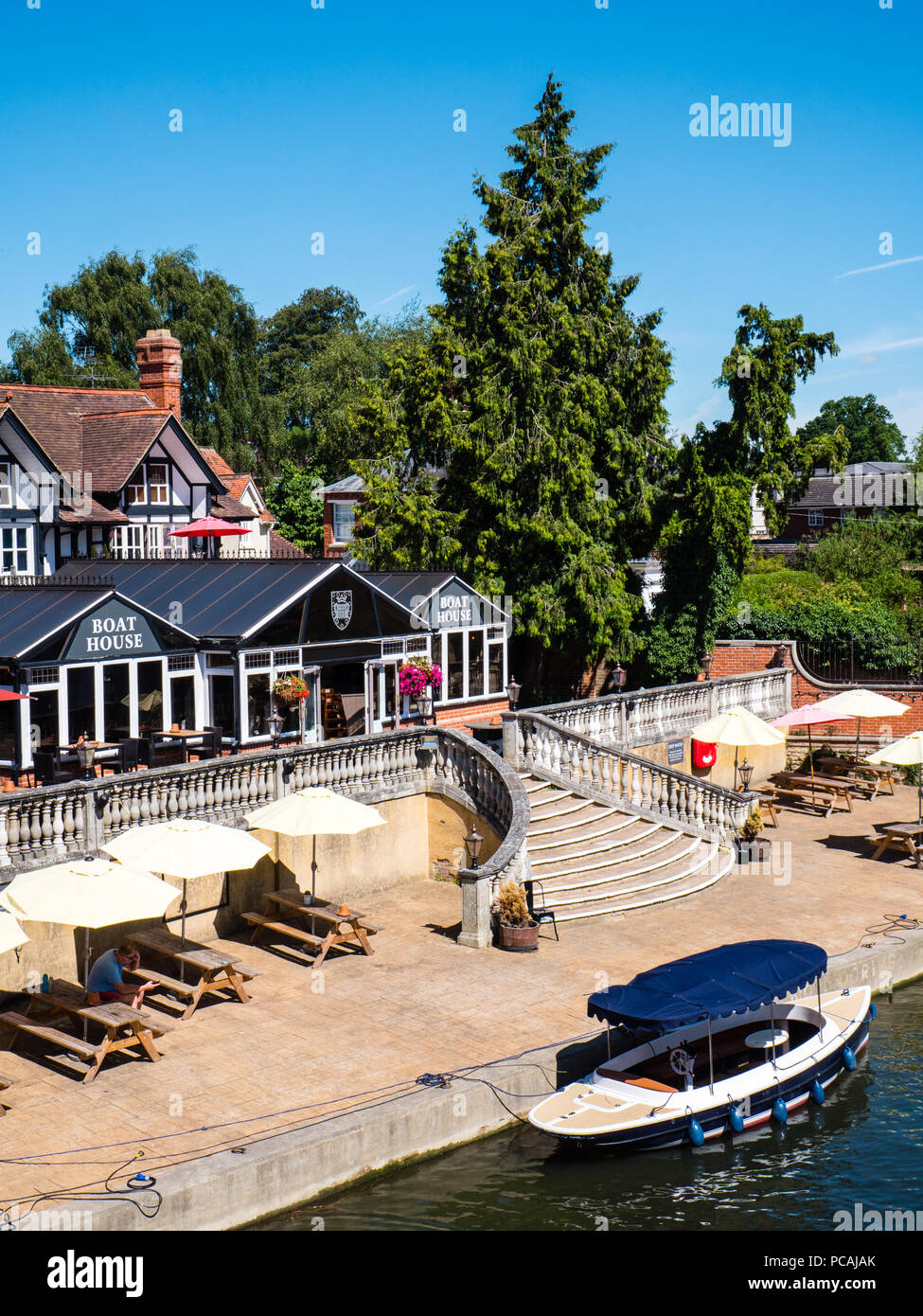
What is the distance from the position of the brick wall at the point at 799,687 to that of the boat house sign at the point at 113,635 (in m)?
16.4

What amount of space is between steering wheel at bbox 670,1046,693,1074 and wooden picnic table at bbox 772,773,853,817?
1498cm

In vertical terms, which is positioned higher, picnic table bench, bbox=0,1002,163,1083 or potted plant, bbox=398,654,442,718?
potted plant, bbox=398,654,442,718

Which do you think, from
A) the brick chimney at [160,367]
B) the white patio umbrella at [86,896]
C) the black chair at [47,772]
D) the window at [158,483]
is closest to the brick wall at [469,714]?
the black chair at [47,772]

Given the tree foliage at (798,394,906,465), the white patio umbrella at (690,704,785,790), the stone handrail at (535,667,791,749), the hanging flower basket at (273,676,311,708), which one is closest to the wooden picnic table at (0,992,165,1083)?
the hanging flower basket at (273,676,311,708)

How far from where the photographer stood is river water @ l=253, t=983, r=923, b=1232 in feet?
41.2

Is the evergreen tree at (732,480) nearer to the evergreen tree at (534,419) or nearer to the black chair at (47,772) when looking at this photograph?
the evergreen tree at (534,419)

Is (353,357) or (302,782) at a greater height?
(353,357)

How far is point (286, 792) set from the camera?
2042 centimetres

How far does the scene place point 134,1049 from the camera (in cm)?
1542

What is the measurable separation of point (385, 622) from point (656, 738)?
258 inches

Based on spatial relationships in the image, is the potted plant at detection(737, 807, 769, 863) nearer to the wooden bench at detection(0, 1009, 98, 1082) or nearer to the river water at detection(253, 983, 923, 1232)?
the river water at detection(253, 983, 923, 1232)
